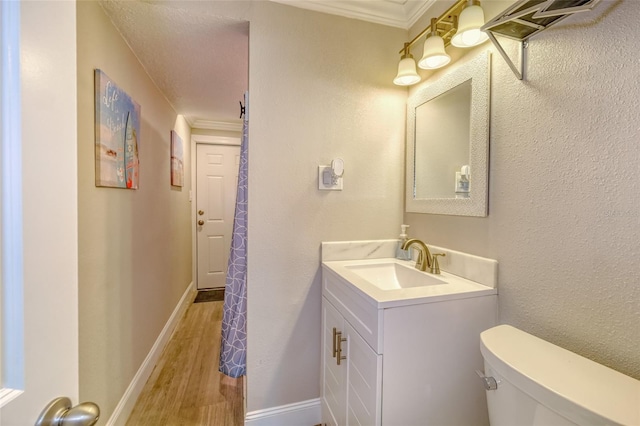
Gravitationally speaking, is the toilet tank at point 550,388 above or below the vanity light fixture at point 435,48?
below

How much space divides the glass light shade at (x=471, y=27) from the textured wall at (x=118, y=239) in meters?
1.56

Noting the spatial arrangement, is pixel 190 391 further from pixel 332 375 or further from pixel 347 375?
pixel 347 375

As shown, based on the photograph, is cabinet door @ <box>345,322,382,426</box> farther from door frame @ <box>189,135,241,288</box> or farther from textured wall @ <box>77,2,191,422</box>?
door frame @ <box>189,135,241,288</box>

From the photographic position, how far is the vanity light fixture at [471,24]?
1062 millimetres

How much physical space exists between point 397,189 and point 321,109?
66 centimetres

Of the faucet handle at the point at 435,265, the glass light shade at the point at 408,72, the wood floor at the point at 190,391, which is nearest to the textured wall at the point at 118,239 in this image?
the wood floor at the point at 190,391

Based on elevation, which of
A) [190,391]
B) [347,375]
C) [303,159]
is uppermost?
[303,159]

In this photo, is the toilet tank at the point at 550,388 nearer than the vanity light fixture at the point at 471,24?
Yes

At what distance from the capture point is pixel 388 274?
61.8 inches

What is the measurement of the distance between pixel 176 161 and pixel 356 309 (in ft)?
8.04

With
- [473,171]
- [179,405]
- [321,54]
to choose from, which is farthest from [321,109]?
[179,405]

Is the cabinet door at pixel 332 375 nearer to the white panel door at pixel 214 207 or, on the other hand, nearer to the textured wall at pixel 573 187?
the textured wall at pixel 573 187

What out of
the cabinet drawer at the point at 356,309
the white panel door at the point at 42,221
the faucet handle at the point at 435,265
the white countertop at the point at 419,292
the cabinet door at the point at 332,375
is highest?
the white panel door at the point at 42,221

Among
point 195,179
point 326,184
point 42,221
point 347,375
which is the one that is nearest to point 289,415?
point 347,375
